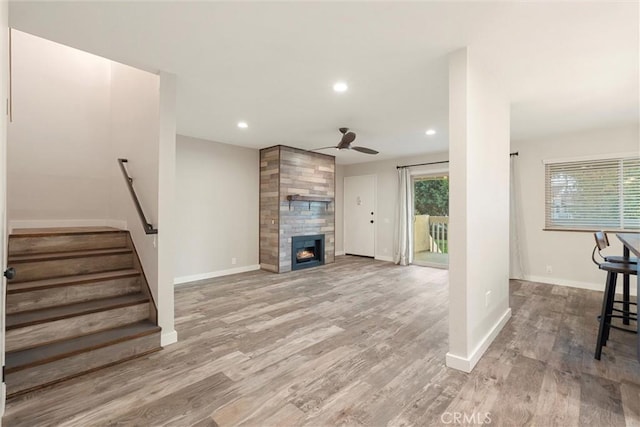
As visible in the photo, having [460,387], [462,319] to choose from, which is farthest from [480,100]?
[460,387]

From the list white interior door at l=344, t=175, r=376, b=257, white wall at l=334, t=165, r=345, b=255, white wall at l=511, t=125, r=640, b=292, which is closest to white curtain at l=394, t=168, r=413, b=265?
white interior door at l=344, t=175, r=376, b=257

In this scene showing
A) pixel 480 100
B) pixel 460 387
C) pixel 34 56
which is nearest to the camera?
pixel 460 387

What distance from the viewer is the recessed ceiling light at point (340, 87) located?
2855 mm

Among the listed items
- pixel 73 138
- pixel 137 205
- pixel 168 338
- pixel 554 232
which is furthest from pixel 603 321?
pixel 73 138

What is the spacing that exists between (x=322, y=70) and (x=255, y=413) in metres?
2.66

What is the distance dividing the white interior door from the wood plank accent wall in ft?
4.77

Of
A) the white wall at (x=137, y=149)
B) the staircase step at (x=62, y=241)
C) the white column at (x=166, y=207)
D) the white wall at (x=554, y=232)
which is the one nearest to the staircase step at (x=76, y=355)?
the white column at (x=166, y=207)

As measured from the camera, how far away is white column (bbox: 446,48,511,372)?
2.17 metres

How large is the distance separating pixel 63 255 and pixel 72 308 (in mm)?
653

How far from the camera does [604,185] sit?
4.35 metres

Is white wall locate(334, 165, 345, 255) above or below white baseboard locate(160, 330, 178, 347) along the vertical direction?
above

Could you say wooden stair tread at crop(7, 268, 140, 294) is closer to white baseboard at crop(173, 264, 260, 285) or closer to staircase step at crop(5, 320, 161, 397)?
staircase step at crop(5, 320, 161, 397)

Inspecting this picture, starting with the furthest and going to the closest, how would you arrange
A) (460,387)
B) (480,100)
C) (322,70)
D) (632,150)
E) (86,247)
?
(632,150), (86,247), (322,70), (480,100), (460,387)

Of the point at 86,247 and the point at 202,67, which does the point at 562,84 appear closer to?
the point at 202,67
